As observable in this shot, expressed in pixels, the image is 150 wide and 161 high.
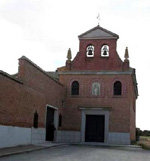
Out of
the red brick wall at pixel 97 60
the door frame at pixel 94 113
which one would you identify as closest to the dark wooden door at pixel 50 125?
the door frame at pixel 94 113

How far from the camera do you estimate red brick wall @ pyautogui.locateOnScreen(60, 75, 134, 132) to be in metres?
32.8

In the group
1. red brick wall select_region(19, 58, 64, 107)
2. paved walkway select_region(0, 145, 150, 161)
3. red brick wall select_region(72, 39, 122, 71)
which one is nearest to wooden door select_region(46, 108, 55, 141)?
red brick wall select_region(19, 58, 64, 107)

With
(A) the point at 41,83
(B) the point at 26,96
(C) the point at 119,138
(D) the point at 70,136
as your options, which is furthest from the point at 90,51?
(B) the point at 26,96

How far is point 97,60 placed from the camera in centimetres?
3403

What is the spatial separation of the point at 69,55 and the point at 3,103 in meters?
15.6

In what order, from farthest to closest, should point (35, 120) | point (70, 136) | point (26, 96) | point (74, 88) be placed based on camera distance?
1. point (74, 88)
2. point (70, 136)
3. point (35, 120)
4. point (26, 96)

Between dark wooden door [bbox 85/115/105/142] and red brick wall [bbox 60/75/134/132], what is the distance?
85 centimetres

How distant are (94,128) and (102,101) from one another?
2598 mm

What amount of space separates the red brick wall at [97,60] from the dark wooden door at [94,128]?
4.55 meters

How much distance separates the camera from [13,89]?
21562 mm

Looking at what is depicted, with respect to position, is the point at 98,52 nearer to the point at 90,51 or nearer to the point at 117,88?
the point at 90,51

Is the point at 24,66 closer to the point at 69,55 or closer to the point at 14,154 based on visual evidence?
the point at 14,154

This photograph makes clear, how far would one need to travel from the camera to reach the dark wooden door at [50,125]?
99.1ft

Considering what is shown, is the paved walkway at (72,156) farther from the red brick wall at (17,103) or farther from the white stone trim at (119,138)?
the white stone trim at (119,138)
